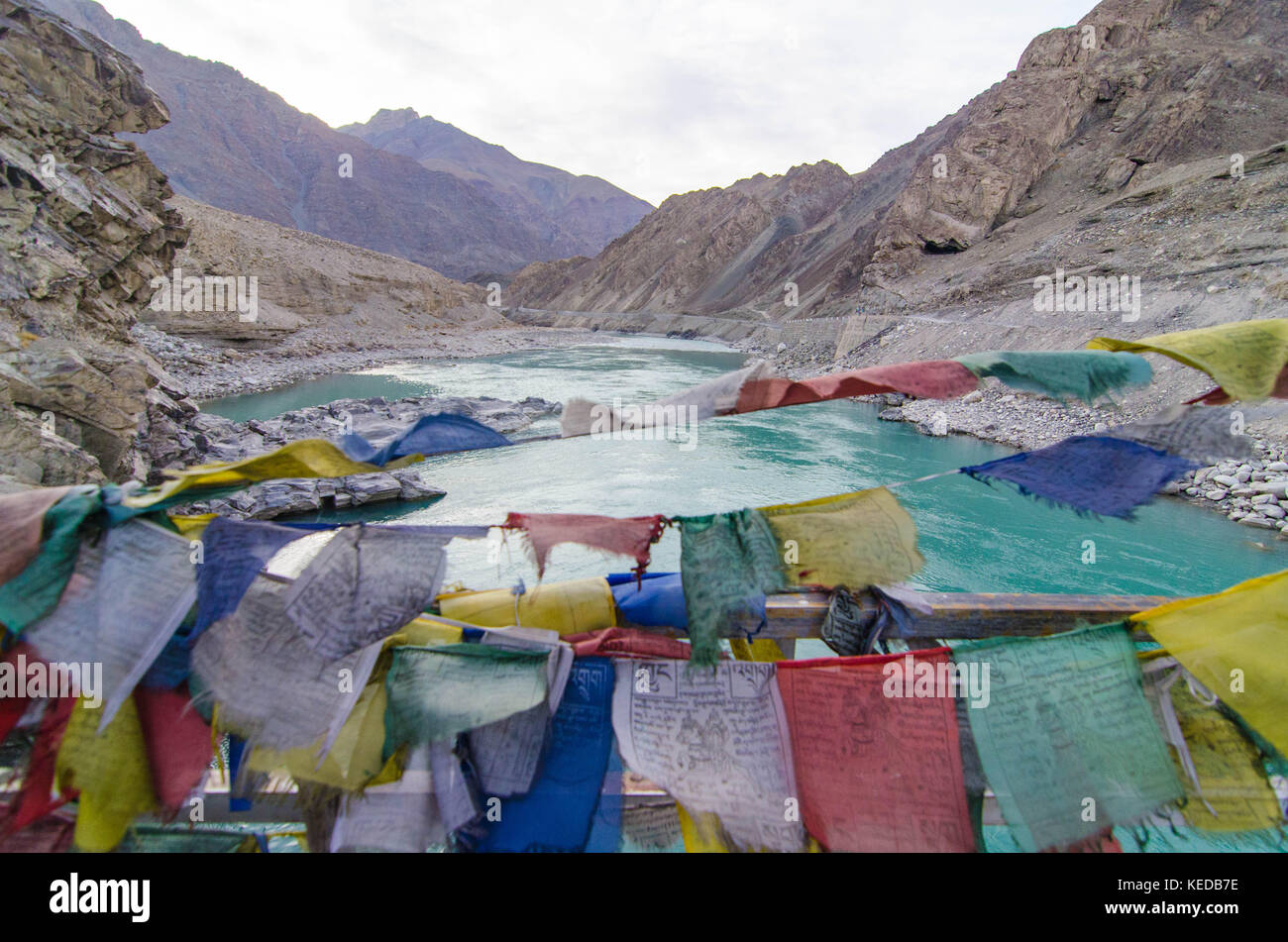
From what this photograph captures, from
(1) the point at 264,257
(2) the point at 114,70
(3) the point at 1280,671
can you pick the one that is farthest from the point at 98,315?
(1) the point at 264,257

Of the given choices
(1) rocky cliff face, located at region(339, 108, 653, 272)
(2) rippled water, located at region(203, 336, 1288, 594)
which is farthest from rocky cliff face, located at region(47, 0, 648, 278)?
(2) rippled water, located at region(203, 336, 1288, 594)

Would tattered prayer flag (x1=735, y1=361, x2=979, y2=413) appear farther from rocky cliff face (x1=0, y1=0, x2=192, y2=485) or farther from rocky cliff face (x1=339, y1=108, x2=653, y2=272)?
rocky cliff face (x1=339, y1=108, x2=653, y2=272)

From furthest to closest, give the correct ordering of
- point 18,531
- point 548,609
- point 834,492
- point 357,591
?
1. point 834,492
2. point 548,609
3. point 357,591
4. point 18,531

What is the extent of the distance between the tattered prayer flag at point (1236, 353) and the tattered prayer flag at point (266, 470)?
1793mm

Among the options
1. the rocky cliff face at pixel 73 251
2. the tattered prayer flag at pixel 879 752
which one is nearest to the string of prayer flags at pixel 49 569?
the tattered prayer flag at pixel 879 752

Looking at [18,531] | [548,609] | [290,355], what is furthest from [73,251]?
[290,355]

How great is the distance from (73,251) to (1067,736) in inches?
462

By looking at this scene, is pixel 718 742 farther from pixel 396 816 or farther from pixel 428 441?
pixel 428 441

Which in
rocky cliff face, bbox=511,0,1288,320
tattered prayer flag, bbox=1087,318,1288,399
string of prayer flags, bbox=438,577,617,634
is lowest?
string of prayer flags, bbox=438,577,617,634

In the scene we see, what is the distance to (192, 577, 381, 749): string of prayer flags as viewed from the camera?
1.38m

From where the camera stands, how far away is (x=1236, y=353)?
1492mm

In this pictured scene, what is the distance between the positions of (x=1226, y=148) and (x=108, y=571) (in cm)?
2587

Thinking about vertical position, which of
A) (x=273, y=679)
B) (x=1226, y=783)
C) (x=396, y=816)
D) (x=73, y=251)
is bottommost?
(x=396, y=816)

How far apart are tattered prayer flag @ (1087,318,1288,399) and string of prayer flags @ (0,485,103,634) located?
231 centimetres
